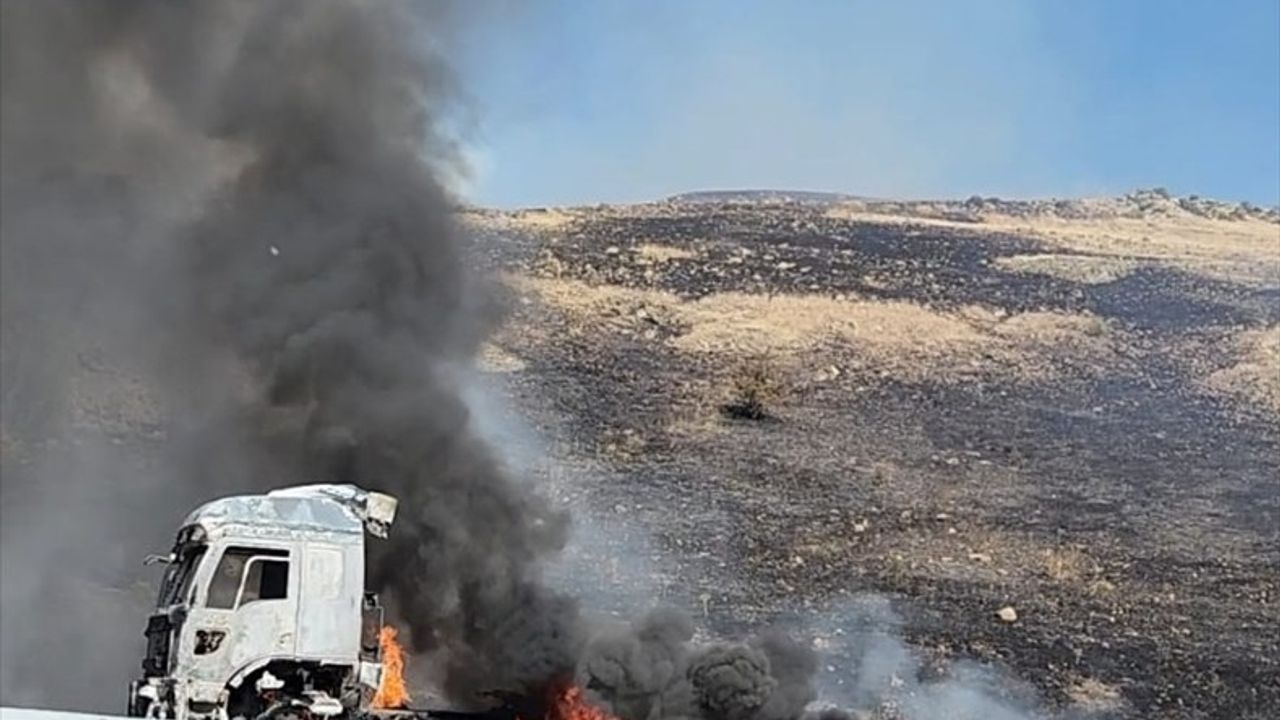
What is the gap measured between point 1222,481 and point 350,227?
57.0 feet

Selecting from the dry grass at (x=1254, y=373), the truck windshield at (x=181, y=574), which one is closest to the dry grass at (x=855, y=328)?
the dry grass at (x=1254, y=373)

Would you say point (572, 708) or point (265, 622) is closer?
point (265, 622)

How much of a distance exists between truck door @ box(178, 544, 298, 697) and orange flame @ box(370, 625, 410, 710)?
1942 millimetres

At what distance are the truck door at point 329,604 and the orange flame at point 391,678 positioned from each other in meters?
1.71

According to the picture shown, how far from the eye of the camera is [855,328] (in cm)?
3566

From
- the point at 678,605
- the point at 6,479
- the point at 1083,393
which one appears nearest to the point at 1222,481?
the point at 1083,393

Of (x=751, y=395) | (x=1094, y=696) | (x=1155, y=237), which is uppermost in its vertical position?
(x=1155, y=237)

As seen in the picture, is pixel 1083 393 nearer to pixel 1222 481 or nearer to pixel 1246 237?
pixel 1222 481

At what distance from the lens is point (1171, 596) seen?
1002 inches

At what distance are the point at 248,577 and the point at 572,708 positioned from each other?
3905 millimetres

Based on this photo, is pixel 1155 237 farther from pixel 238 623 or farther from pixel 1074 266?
pixel 238 623

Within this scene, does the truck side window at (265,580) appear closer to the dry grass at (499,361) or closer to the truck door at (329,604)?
the truck door at (329,604)

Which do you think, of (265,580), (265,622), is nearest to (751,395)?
(265,580)

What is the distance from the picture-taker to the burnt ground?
931 inches
